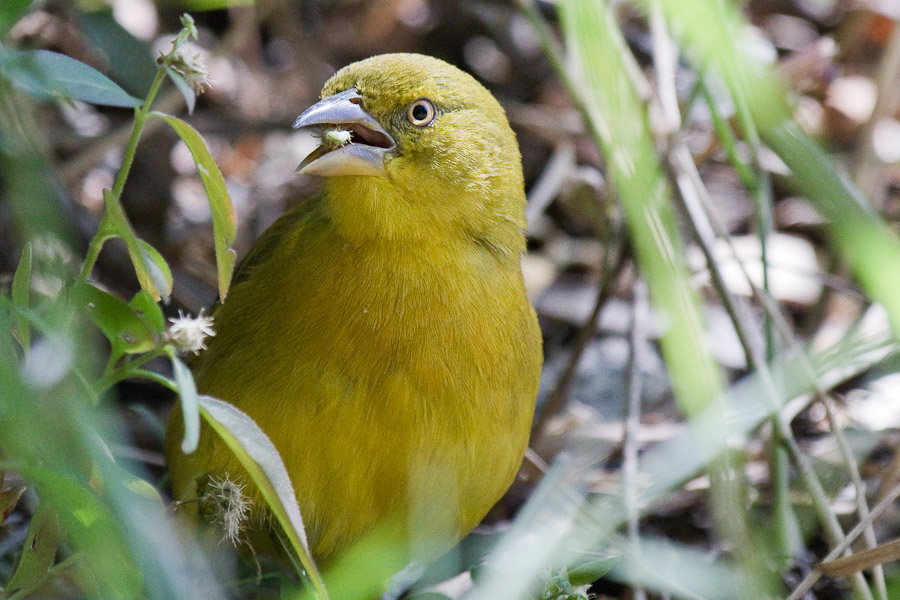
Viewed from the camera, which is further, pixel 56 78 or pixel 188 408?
pixel 56 78

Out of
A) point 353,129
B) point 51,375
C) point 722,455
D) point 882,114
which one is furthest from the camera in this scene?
point 882,114

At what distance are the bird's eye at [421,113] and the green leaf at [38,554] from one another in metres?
1.33

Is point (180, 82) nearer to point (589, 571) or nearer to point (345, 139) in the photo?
point (345, 139)

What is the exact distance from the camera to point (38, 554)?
1819mm

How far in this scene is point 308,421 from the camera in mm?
2441

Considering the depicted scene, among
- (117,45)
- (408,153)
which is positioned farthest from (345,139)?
(117,45)

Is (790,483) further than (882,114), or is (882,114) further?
(882,114)

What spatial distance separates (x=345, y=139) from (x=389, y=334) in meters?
0.50

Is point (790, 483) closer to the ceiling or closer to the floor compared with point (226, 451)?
closer to the floor

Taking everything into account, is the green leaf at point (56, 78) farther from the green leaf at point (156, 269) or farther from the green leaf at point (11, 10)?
the green leaf at point (156, 269)

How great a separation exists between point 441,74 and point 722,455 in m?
1.29

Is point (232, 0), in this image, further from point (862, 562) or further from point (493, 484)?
point (862, 562)

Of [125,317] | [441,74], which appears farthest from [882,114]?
[125,317]

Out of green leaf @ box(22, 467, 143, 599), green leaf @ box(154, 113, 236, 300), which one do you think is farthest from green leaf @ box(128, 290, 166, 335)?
green leaf @ box(22, 467, 143, 599)
